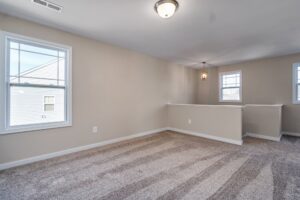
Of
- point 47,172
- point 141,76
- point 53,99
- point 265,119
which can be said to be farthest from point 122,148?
point 265,119

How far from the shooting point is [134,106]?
170 inches

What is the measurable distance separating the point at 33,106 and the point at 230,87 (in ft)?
19.5

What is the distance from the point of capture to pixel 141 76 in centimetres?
452

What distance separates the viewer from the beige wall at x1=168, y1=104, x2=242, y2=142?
374cm

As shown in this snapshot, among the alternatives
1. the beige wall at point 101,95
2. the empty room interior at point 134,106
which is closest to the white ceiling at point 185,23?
the empty room interior at point 134,106

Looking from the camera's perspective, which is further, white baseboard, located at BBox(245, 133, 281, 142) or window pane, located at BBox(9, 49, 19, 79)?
white baseboard, located at BBox(245, 133, 281, 142)

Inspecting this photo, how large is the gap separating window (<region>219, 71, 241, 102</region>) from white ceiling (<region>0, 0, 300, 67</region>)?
164cm

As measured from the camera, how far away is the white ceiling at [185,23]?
2.20m

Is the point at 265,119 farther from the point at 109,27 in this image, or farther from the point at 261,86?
the point at 109,27

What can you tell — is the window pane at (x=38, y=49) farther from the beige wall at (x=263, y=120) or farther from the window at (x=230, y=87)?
the window at (x=230, y=87)

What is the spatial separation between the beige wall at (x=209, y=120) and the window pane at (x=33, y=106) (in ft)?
10.9

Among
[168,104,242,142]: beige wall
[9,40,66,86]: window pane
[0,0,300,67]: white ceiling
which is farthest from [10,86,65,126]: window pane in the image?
[168,104,242,142]: beige wall

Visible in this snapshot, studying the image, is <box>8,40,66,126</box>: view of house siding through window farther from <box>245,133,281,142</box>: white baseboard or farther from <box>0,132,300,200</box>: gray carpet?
<box>245,133,281,142</box>: white baseboard

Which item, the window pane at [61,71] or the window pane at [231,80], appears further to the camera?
the window pane at [231,80]
